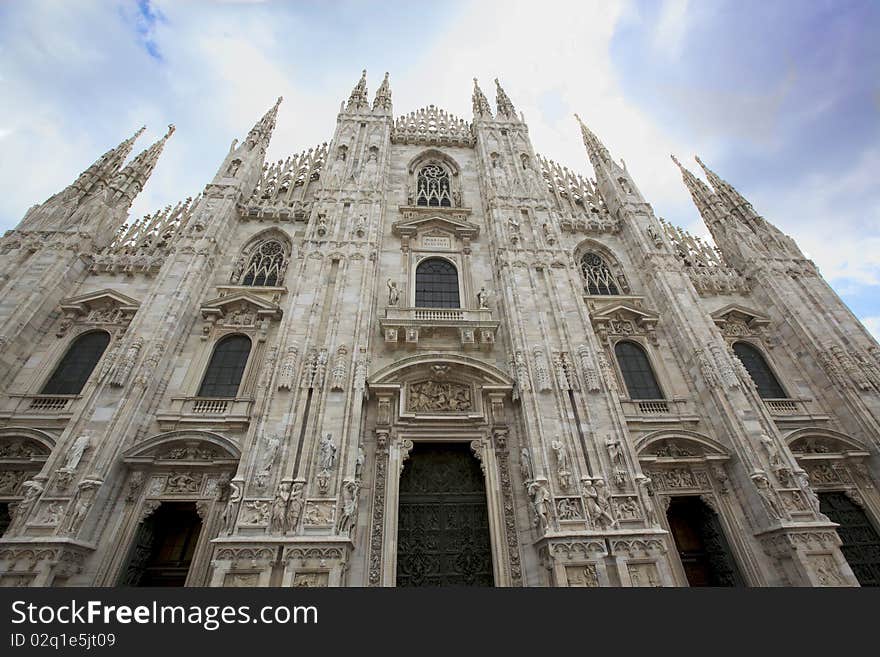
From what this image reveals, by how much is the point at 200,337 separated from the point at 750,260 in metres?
22.8

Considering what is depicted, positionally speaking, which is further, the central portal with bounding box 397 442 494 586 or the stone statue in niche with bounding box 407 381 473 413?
the stone statue in niche with bounding box 407 381 473 413

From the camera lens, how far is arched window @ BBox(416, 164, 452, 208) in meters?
19.4

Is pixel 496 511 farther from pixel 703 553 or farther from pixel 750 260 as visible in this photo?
pixel 750 260

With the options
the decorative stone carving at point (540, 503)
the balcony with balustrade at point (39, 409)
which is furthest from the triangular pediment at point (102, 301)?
the decorative stone carving at point (540, 503)

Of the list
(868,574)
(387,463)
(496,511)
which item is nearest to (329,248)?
(387,463)

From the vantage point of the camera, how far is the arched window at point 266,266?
53.3 feet

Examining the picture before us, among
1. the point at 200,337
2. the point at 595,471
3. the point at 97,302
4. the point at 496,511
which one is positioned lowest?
the point at 496,511

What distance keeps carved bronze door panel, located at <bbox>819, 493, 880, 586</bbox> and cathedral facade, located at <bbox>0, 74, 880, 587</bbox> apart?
6cm

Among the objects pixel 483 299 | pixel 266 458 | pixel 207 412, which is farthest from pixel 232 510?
pixel 483 299

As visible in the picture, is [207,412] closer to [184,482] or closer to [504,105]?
[184,482]

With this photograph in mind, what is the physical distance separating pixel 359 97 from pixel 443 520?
2240 cm

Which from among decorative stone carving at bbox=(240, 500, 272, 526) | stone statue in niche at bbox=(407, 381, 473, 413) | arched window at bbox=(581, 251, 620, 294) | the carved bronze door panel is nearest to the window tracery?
stone statue in niche at bbox=(407, 381, 473, 413)

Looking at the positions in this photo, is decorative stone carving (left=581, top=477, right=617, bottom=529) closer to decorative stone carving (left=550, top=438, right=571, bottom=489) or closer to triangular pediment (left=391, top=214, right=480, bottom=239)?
decorative stone carving (left=550, top=438, right=571, bottom=489)

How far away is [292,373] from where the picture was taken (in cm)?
1161
